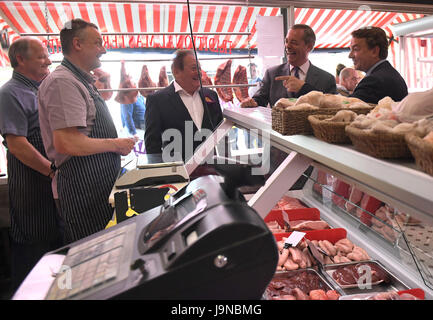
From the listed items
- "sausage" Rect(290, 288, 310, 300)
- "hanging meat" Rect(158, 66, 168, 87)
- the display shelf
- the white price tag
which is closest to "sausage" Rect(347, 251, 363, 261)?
the white price tag

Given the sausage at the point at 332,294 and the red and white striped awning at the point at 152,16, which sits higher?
the red and white striped awning at the point at 152,16

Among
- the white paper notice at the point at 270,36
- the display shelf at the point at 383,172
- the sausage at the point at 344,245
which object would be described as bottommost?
the sausage at the point at 344,245

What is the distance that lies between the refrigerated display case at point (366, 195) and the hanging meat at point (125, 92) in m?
1.93

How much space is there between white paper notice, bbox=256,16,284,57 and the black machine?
348 centimetres

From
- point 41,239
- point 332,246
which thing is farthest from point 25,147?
point 332,246

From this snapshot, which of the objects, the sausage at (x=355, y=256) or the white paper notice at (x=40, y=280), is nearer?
the white paper notice at (x=40, y=280)

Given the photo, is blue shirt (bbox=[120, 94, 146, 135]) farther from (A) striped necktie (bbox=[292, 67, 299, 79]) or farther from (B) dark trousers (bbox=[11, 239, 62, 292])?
(A) striped necktie (bbox=[292, 67, 299, 79])

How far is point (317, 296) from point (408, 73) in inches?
217

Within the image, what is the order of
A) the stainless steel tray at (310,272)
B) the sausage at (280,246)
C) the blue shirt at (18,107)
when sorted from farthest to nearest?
1. the blue shirt at (18,107)
2. the sausage at (280,246)
3. the stainless steel tray at (310,272)

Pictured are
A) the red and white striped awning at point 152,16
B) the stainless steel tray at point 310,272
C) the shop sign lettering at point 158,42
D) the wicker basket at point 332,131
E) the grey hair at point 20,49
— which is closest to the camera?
the wicker basket at point 332,131

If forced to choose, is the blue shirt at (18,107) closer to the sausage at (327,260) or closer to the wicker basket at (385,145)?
the sausage at (327,260)

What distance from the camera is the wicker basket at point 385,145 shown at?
0.76 metres

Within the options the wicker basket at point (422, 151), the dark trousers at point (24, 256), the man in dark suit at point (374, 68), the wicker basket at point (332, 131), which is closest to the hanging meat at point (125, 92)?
the dark trousers at point (24, 256)

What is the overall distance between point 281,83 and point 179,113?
3.55 feet
